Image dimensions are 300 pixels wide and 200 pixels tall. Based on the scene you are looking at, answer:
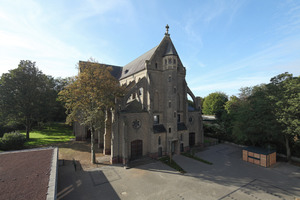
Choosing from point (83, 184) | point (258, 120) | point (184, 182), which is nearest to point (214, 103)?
point (258, 120)

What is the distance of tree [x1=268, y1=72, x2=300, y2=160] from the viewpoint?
17969 mm

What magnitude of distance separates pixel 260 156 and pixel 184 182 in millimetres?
13516

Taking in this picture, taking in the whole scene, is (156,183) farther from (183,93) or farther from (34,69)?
(34,69)

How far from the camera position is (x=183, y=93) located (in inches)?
1091

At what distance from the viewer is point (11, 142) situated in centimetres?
2477

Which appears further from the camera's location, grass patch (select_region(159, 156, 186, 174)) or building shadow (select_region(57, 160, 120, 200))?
grass patch (select_region(159, 156, 186, 174))

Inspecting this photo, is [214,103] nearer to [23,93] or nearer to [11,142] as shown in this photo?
[23,93]

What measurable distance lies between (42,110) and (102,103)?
24.7 m

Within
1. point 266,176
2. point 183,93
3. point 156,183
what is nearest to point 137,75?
point 183,93

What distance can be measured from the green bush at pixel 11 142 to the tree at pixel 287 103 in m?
43.6

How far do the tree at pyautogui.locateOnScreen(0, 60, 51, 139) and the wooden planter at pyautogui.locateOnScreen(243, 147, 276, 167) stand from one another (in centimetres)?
4417

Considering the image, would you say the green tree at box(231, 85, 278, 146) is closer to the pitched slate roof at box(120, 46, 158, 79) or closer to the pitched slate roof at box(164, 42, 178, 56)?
the pitched slate roof at box(164, 42, 178, 56)

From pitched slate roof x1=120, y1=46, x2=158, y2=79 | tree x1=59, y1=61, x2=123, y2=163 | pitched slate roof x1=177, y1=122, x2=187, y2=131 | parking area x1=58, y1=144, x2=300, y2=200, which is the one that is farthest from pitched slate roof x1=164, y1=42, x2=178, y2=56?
parking area x1=58, y1=144, x2=300, y2=200

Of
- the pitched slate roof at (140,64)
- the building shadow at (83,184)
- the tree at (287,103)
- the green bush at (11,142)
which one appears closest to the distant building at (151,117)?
the pitched slate roof at (140,64)
